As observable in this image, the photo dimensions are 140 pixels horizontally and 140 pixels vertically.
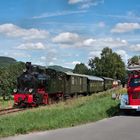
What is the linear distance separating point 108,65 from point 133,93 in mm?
97742

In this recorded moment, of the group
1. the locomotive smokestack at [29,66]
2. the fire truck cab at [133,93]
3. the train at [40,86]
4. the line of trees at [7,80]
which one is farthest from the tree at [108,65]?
the fire truck cab at [133,93]

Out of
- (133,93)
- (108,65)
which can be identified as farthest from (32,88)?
(108,65)

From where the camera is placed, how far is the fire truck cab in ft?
62.0

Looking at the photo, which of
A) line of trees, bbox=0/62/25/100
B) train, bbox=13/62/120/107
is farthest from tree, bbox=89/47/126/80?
train, bbox=13/62/120/107

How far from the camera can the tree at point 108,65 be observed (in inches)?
4574

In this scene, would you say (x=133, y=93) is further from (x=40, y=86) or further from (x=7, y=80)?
(x=7, y=80)

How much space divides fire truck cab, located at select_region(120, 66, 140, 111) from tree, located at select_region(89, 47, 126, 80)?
3734 inches

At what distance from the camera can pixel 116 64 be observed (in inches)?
4628

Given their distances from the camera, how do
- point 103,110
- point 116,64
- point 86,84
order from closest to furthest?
point 103,110 → point 86,84 → point 116,64

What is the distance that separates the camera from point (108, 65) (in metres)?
117

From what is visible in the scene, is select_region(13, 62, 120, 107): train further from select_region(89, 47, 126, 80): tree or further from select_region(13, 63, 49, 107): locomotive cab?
select_region(89, 47, 126, 80): tree

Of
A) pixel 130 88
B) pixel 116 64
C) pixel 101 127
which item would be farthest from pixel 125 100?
pixel 116 64

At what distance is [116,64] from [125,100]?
3885 inches

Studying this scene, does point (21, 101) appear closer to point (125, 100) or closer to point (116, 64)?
point (125, 100)
